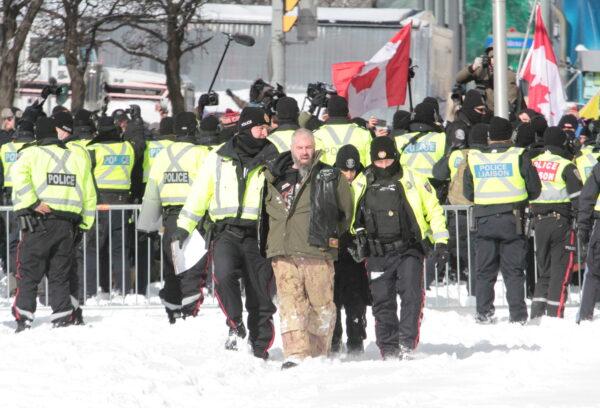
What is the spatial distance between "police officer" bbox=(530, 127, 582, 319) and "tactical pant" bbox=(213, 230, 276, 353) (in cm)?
428

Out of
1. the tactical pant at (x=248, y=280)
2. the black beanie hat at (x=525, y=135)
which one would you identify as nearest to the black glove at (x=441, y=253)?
the tactical pant at (x=248, y=280)

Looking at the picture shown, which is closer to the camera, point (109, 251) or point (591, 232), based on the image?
point (591, 232)

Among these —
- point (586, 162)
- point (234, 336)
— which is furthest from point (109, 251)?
point (586, 162)

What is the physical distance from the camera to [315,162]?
11711 mm

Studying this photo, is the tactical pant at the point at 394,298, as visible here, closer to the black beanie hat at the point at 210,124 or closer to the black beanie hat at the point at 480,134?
the black beanie hat at the point at 480,134

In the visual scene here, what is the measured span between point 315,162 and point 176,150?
14.0 feet

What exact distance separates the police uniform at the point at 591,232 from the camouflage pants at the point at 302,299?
150 inches

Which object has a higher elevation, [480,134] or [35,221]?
[480,134]

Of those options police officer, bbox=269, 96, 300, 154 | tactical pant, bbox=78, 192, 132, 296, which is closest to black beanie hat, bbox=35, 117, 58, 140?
police officer, bbox=269, 96, 300, 154

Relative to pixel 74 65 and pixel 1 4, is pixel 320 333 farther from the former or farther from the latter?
pixel 74 65

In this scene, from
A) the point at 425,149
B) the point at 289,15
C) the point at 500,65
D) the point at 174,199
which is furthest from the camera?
the point at 289,15

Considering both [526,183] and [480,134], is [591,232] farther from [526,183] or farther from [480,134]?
[480,134]

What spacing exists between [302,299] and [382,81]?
27.0ft

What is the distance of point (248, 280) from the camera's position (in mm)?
12469
